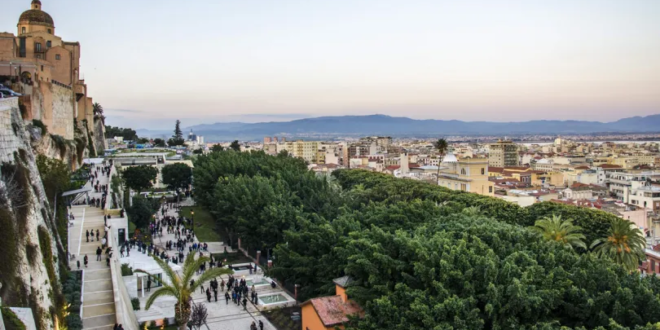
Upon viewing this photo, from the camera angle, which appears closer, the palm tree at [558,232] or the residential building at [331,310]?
the residential building at [331,310]

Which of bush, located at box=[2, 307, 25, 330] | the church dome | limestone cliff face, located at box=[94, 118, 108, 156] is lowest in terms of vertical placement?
bush, located at box=[2, 307, 25, 330]

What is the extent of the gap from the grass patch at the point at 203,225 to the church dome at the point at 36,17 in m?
20.0

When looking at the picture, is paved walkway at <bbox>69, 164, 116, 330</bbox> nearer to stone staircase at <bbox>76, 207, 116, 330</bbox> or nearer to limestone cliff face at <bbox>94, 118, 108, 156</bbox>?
stone staircase at <bbox>76, 207, 116, 330</bbox>

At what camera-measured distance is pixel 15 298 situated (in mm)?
13320

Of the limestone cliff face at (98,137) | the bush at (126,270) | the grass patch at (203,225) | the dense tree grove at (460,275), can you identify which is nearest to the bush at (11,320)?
the dense tree grove at (460,275)

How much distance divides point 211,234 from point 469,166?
27.0 meters

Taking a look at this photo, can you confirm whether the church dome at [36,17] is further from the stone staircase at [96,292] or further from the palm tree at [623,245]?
the palm tree at [623,245]

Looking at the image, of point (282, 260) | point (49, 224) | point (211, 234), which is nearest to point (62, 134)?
point (211, 234)

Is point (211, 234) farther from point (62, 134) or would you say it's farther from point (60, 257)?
point (60, 257)

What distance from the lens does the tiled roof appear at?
55.2 feet

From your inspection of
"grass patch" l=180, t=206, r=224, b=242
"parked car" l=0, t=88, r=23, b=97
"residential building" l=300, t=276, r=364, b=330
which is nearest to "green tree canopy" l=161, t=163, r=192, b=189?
"grass patch" l=180, t=206, r=224, b=242

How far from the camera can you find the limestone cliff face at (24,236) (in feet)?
45.4

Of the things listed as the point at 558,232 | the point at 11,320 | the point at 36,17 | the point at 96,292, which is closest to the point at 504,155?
the point at 36,17

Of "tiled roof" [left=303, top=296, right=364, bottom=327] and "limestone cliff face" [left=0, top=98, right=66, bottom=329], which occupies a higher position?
"limestone cliff face" [left=0, top=98, right=66, bottom=329]
